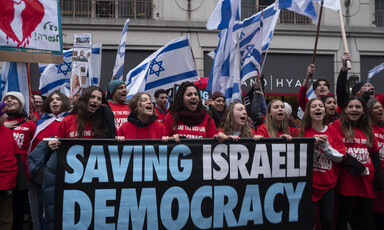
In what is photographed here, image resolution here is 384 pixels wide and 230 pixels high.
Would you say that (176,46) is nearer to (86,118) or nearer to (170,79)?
(170,79)

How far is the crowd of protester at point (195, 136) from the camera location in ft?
13.0

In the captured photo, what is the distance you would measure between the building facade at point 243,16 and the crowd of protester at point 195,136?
871cm

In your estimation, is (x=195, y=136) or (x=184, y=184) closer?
(x=184, y=184)

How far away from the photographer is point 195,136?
4246 mm

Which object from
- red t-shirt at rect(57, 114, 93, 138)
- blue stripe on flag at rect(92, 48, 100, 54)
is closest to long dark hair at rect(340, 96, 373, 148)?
red t-shirt at rect(57, 114, 93, 138)

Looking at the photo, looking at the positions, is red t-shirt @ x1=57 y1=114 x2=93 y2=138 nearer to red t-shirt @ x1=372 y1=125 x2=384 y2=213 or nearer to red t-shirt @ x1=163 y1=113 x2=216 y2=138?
red t-shirt @ x1=163 y1=113 x2=216 y2=138

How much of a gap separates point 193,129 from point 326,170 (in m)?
1.58

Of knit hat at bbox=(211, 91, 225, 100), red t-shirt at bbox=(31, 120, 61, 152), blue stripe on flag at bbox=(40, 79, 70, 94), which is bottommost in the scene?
red t-shirt at bbox=(31, 120, 61, 152)

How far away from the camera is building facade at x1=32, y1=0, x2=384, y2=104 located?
42.9 feet

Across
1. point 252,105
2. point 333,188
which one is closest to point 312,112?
point 333,188

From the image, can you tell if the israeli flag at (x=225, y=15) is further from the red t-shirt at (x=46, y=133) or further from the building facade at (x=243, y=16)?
the building facade at (x=243, y=16)

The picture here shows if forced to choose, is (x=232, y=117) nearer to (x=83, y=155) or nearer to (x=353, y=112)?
(x=353, y=112)

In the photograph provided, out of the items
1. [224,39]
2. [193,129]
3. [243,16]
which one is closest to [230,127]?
[193,129]

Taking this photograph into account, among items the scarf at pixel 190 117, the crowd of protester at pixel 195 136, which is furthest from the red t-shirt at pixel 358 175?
the scarf at pixel 190 117
